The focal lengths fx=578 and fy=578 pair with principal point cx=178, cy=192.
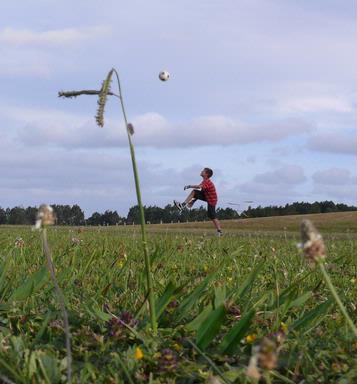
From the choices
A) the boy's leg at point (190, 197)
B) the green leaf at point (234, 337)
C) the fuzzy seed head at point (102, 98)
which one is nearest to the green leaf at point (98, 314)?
the green leaf at point (234, 337)

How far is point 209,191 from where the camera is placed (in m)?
24.2

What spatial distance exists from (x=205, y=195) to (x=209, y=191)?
237mm

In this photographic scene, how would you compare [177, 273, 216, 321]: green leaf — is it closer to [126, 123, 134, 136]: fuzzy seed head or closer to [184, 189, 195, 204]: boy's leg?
[126, 123, 134, 136]: fuzzy seed head

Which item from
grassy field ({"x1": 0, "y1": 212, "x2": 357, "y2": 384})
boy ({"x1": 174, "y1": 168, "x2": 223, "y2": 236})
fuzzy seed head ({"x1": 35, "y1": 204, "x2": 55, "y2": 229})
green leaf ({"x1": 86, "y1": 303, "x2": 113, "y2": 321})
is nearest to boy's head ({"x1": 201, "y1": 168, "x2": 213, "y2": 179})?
boy ({"x1": 174, "y1": 168, "x2": 223, "y2": 236})

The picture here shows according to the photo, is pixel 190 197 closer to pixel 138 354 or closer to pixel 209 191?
pixel 209 191

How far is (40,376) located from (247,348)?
981 mm

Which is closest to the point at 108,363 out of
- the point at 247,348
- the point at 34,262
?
the point at 247,348

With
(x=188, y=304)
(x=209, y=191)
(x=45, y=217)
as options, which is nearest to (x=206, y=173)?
(x=209, y=191)

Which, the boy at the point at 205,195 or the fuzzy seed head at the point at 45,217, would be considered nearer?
the fuzzy seed head at the point at 45,217

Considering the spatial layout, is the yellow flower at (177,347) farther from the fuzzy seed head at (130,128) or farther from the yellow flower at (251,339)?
the fuzzy seed head at (130,128)

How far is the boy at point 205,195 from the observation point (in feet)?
77.9

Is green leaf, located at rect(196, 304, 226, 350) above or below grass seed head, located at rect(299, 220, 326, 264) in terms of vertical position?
below

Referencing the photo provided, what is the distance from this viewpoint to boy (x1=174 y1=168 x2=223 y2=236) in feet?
77.9

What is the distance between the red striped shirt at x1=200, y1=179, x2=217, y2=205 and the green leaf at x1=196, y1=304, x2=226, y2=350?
21132 millimetres
